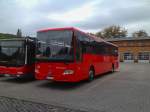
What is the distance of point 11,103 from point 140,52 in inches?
1819

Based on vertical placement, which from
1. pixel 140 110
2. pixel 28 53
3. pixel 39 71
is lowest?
pixel 140 110

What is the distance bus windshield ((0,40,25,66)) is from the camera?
40.2 ft

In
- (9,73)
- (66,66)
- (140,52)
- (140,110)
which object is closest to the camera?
(140,110)

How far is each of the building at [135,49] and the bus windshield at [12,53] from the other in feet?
136

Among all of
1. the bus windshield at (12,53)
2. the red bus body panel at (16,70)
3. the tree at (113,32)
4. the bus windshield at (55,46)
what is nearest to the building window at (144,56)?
the tree at (113,32)

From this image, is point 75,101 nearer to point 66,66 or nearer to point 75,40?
point 66,66

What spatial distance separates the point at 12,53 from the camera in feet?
40.7

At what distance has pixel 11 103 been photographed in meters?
7.38

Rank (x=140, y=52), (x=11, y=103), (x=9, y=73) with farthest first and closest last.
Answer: (x=140, y=52) < (x=9, y=73) < (x=11, y=103)

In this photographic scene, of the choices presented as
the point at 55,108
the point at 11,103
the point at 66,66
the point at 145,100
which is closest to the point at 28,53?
the point at 66,66

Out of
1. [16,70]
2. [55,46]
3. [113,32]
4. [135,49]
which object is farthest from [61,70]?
[113,32]

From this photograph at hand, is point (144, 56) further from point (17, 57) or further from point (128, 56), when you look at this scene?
point (17, 57)

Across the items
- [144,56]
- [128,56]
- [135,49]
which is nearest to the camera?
[144,56]

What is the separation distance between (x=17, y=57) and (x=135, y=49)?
139 feet
